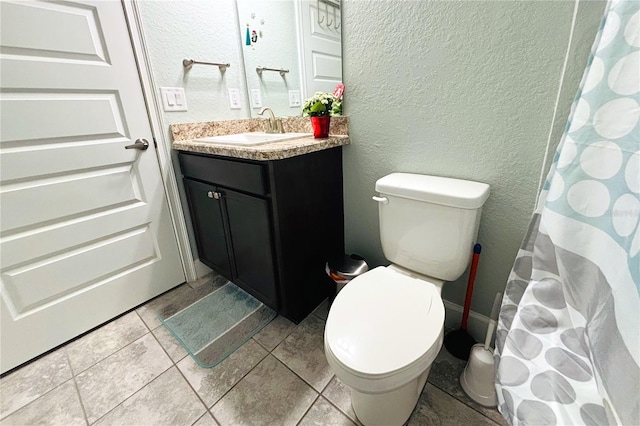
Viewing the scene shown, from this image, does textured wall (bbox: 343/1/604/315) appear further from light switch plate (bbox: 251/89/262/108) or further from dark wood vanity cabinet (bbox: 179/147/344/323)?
light switch plate (bbox: 251/89/262/108)

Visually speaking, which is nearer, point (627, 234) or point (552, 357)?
point (627, 234)

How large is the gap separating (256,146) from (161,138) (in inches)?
25.9

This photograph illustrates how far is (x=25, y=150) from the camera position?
1120 mm

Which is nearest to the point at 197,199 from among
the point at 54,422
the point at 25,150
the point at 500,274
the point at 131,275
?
the point at 131,275

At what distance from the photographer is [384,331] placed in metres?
0.82

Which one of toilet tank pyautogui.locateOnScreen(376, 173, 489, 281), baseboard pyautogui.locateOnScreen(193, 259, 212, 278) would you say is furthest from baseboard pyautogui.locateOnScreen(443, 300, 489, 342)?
baseboard pyautogui.locateOnScreen(193, 259, 212, 278)

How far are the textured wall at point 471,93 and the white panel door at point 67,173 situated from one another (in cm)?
110

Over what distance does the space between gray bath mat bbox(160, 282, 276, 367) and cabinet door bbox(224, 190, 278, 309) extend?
155 mm

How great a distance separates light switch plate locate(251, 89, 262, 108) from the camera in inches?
70.3

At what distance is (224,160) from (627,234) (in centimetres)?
133

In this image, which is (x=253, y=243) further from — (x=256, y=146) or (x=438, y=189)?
(x=438, y=189)

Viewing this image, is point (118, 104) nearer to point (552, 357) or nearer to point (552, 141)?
point (552, 141)

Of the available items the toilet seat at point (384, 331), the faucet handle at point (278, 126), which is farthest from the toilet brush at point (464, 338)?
the faucet handle at point (278, 126)

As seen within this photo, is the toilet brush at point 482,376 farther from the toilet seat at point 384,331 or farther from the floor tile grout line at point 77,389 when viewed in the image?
the floor tile grout line at point 77,389
